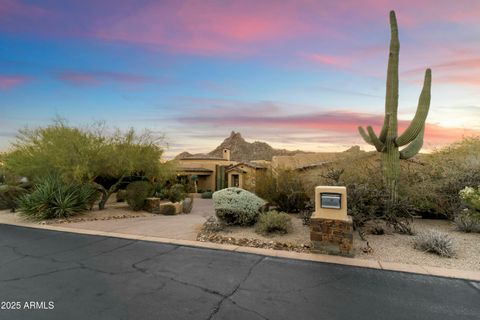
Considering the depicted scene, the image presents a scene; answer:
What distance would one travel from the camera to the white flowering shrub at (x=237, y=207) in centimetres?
773

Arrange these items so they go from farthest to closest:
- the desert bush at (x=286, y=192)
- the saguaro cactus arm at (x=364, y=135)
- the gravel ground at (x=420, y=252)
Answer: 1. the desert bush at (x=286, y=192)
2. the saguaro cactus arm at (x=364, y=135)
3. the gravel ground at (x=420, y=252)

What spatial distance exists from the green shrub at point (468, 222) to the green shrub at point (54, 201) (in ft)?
42.7

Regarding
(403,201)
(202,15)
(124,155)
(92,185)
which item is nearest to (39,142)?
(92,185)

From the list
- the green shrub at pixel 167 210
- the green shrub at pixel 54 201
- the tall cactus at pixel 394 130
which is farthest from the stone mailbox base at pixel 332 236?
the green shrub at pixel 54 201

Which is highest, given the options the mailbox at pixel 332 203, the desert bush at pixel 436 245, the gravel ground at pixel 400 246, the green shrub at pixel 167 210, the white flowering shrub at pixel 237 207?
the mailbox at pixel 332 203

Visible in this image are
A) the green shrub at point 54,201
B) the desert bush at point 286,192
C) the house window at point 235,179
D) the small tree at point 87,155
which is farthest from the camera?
the house window at point 235,179

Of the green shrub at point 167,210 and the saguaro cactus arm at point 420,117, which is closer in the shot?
the saguaro cactus arm at point 420,117

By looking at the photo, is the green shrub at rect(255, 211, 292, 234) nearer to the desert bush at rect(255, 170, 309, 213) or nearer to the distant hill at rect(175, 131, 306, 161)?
the desert bush at rect(255, 170, 309, 213)

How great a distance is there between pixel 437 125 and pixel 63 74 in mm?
18437

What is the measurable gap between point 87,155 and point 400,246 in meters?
11.5

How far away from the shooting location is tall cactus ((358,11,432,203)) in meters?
8.95

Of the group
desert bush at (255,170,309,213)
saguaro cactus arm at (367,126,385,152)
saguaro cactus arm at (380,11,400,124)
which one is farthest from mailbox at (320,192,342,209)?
saguaro cactus arm at (380,11,400,124)

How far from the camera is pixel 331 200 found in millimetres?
5707

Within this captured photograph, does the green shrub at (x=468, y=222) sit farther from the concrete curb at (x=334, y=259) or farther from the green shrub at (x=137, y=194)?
the green shrub at (x=137, y=194)
